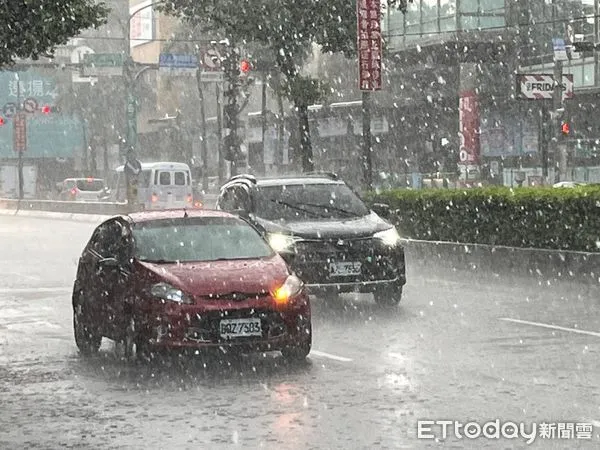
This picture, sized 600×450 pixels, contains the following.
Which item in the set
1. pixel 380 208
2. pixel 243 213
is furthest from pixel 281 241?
pixel 380 208

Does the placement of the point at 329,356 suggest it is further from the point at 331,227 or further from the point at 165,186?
the point at 165,186

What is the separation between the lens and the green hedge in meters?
21.5

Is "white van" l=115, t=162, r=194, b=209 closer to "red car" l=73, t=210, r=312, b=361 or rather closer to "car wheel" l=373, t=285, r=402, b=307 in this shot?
"car wheel" l=373, t=285, r=402, b=307

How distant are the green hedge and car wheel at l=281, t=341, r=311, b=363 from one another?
9.58 metres

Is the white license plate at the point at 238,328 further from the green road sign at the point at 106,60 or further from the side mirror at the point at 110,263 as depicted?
the green road sign at the point at 106,60

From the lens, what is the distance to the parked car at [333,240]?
56.3 feet

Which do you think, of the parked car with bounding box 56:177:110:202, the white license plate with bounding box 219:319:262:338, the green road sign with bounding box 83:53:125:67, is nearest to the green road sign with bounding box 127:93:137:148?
the green road sign with bounding box 83:53:125:67

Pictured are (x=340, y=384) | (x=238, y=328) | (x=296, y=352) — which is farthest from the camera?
(x=296, y=352)

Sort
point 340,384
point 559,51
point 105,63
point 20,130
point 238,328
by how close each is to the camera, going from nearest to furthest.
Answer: point 340,384
point 238,328
point 559,51
point 105,63
point 20,130

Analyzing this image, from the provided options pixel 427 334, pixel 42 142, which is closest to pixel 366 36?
pixel 427 334

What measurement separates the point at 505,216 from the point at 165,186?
94.8ft

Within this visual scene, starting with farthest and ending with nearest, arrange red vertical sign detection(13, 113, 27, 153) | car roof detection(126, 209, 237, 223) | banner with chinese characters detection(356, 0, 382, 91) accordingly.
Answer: red vertical sign detection(13, 113, 27, 153), banner with chinese characters detection(356, 0, 382, 91), car roof detection(126, 209, 237, 223)

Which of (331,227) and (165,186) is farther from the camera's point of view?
(165,186)

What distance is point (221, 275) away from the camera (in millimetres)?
12305
